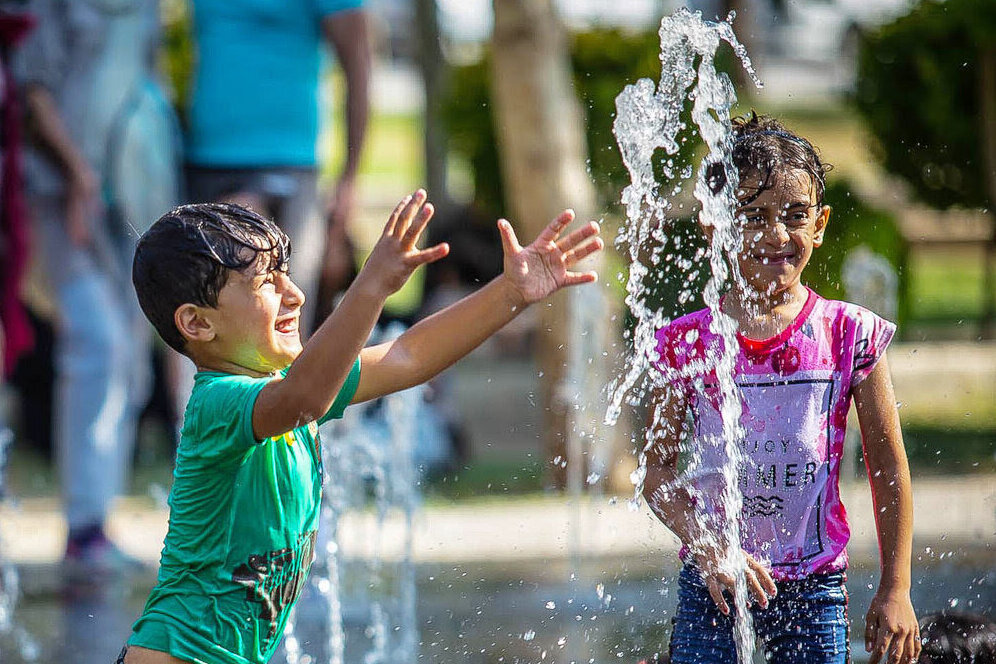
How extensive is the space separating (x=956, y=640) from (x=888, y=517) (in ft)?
1.44

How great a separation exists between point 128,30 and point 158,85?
327 mm

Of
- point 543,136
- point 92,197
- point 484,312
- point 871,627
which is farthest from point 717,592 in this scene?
point 543,136

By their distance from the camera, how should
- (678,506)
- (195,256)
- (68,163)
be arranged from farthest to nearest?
(68,163)
(678,506)
(195,256)

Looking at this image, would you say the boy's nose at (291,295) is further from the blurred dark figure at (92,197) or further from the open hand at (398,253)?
the blurred dark figure at (92,197)

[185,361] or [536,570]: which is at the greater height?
[185,361]

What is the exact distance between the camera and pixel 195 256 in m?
2.29

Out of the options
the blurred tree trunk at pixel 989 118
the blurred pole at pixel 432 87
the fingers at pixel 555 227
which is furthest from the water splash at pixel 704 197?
the blurred pole at pixel 432 87

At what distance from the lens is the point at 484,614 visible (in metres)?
4.41

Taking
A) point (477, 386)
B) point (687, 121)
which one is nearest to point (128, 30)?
point (687, 121)

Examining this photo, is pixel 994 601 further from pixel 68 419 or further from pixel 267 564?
pixel 68 419

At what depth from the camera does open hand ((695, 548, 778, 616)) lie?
7.91ft

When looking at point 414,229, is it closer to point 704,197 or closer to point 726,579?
point 704,197

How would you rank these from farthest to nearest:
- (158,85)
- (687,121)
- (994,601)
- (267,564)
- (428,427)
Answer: (428,427)
(158,85)
(687,121)
(994,601)
(267,564)

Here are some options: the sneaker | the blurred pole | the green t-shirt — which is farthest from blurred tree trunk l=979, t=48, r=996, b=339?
the green t-shirt
